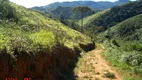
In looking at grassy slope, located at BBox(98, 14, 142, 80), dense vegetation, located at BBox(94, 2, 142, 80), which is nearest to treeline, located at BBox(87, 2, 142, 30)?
dense vegetation, located at BBox(94, 2, 142, 80)

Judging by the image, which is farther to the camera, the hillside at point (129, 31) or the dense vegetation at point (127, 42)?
the hillside at point (129, 31)

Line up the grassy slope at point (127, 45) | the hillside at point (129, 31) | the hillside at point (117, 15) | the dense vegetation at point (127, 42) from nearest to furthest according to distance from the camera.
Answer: the grassy slope at point (127, 45)
the dense vegetation at point (127, 42)
the hillside at point (129, 31)
the hillside at point (117, 15)

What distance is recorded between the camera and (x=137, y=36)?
112m

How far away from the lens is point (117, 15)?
15575 centimetres

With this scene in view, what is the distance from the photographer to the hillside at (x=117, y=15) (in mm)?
150500

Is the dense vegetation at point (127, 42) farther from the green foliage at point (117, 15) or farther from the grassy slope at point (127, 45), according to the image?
the green foliage at point (117, 15)

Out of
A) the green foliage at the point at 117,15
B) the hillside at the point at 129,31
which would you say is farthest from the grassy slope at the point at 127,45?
the green foliage at the point at 117,15

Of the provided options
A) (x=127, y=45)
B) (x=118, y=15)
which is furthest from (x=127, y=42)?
(x=118, y=15)

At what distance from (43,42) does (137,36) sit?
4042 inches

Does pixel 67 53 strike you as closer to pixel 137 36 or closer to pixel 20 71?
pixel 20 71

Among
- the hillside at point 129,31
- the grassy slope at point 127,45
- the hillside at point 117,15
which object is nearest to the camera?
the grassy slope at point 127,45

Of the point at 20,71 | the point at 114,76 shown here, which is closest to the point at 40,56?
the point at 20,71

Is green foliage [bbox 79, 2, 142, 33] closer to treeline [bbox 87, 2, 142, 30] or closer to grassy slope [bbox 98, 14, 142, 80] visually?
treeline [bbox 87, 2, 142, 30]

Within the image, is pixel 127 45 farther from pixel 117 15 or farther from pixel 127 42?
pixel 117 15
